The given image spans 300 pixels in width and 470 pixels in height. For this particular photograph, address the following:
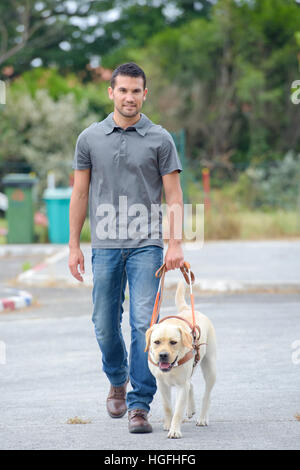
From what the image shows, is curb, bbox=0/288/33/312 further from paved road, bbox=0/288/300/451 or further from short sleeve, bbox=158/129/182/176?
short sleeve, bbox=158/129/182/176

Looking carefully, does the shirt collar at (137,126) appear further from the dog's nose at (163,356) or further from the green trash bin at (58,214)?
the green trash bin at (58,214)

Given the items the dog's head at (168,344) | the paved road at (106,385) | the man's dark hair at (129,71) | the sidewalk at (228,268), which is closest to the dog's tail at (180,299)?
the dog's head at (168,344)

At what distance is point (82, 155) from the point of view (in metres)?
5.73

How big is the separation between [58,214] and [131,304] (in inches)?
568

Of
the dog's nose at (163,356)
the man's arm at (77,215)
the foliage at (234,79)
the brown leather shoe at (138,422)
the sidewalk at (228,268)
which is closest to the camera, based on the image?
the dog's nose at (163,356)

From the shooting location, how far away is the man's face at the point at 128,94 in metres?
5.64

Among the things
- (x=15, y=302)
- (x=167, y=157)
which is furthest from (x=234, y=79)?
(x=167, y=157)

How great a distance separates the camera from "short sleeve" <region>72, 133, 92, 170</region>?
Result: 572cm

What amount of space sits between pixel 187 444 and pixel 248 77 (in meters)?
29.3

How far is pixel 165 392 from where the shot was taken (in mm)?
5383

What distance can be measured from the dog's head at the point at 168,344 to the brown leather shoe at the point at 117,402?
771mm

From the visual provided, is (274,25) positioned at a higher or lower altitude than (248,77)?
higher
